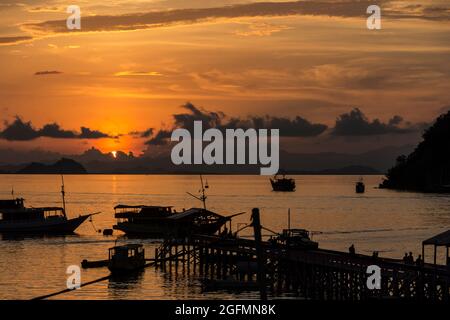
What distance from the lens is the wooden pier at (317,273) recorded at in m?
45.1

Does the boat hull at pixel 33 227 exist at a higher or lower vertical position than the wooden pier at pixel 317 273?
lower

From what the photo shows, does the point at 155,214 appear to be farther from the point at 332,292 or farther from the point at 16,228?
the point at 332,292

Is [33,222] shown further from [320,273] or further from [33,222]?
[320,273]

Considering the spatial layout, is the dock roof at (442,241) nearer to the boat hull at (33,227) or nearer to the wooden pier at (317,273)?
the wooden pier at (317,273)

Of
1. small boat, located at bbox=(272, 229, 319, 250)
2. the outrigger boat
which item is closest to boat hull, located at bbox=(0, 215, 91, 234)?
the outrigger boat

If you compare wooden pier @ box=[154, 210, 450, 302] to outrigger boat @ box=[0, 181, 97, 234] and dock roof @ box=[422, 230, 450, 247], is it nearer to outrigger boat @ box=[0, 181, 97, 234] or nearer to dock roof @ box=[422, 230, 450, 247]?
dock roof @ box=[422, 230, 450, 247]

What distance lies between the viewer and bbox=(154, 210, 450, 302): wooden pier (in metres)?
45.1

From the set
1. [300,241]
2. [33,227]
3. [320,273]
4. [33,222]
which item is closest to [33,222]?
[33,222]

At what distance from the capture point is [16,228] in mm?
130375

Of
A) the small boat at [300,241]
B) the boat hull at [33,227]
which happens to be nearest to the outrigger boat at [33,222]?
the boat hull at [33,227]

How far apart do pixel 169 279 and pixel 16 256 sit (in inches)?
1425

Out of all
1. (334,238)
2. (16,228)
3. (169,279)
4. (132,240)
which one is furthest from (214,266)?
(16,228)

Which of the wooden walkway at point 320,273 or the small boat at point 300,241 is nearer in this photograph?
the wooden walkway at point 320,273

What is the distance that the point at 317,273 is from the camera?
5859 centimetres
